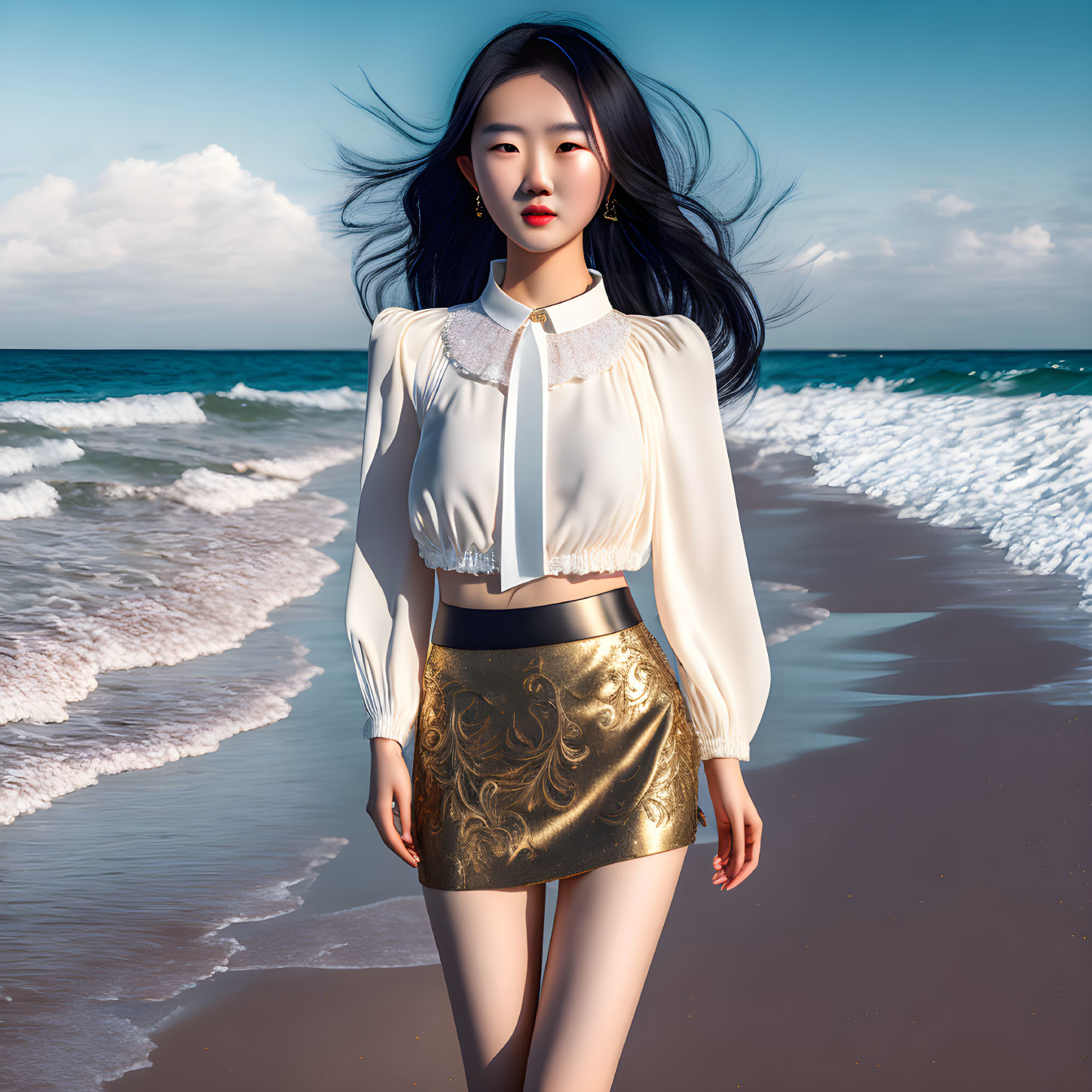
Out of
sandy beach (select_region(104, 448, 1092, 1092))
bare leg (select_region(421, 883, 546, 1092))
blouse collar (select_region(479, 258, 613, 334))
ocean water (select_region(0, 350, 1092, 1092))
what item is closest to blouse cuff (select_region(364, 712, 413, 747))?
bare leg (select_region(421, 883, 546, 1092))

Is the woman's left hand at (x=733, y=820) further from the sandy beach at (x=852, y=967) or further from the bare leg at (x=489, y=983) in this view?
the sandy beach at (x=852, y=967)

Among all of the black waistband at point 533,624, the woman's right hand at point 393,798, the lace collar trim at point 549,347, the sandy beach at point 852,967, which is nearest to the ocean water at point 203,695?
the sandy beach at point 852,967

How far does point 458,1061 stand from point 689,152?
7.18 feet

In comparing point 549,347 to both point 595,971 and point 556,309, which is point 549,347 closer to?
point 556,309

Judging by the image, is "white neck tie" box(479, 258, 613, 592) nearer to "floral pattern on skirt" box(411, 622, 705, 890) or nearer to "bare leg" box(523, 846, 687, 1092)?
"floral pattern on skirt" box(411, 622, 705, 890)

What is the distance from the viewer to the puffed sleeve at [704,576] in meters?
1.87

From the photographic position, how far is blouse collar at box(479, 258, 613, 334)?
1947 mm

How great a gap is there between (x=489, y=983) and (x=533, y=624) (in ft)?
1.86

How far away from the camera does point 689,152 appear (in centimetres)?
217

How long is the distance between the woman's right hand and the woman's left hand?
0.51 m

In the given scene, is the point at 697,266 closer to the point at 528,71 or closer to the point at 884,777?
the point at 528,71

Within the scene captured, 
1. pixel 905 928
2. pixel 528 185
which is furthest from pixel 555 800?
pixel 905 928

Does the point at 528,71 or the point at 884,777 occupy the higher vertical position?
the point at 528,71

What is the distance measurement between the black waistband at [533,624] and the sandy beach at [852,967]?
4.56 feet
